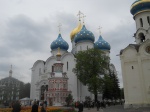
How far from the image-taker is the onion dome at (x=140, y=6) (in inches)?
1011

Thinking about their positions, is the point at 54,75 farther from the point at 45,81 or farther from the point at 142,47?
the point at 142,47

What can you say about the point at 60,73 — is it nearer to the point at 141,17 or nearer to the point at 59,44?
the point at 59,44

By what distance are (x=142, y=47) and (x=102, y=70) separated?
814 cm

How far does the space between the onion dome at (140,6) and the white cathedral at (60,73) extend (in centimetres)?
1125

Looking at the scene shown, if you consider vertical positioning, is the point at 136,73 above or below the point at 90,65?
below

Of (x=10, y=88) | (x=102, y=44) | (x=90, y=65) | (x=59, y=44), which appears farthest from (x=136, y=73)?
(x=10, y=88)

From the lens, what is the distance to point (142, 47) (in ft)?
75.4

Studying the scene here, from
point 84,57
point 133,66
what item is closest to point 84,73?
point 84,57

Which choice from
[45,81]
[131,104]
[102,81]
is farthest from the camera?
[45,81]

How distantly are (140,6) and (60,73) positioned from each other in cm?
1603

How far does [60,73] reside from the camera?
31.2m

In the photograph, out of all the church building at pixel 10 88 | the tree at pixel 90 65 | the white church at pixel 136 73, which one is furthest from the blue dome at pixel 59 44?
the church building at pixel 10 88

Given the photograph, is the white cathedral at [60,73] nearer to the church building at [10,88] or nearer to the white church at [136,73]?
the white church at [136,73]

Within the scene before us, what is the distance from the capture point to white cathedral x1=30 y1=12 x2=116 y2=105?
30328 mm
